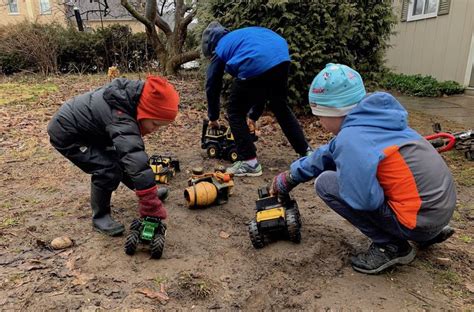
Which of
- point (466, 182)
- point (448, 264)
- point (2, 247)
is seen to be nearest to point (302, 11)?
point (466, 182)

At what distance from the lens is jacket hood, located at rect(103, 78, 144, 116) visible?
8.99 feet

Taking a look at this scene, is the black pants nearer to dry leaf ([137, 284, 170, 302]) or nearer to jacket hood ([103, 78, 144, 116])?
jacket hood ([103, 78, 144, 116])

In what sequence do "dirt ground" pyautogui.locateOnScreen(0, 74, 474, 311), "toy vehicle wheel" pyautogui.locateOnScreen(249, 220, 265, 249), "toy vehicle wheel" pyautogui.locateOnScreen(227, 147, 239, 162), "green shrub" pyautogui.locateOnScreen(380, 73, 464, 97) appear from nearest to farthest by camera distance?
"dirt ground" pyautogui.locateOnScreen(0, 74, 474, 311), "toy vehicle wheel" pyautogui.locateOnScreen(249, 220, 265, 249), "toy vehicle wheel" pyautogui.locateOnScreen(227, 147, 239, 162), "green shrub" pyautogui.locateOnScreen(380, 73, 464, 97)

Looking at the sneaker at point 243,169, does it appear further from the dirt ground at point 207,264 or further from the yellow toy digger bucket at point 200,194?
the yellow toy digger bucket at point 200,194

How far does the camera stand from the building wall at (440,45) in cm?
956

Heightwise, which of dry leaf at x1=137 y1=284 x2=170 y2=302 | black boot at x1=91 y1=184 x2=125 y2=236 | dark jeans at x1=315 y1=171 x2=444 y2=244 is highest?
dark jeans at x1=315 y1=171 x2=444 y2=244

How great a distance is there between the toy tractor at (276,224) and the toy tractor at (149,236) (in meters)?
0.60

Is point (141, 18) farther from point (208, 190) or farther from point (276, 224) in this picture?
point (276, 224)

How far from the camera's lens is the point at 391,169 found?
2230 millimetres

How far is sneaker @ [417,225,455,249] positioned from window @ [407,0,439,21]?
31.9 ft

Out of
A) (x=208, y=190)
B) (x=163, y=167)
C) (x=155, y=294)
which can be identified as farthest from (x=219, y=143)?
(x=155, y=294)

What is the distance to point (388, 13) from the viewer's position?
21.1 feet

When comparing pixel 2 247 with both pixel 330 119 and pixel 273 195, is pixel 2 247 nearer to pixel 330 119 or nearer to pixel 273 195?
pixel 273 195

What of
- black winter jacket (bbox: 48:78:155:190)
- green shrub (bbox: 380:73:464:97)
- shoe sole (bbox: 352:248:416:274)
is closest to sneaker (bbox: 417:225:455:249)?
shoe sole (bbox: 352:248:416:274)
